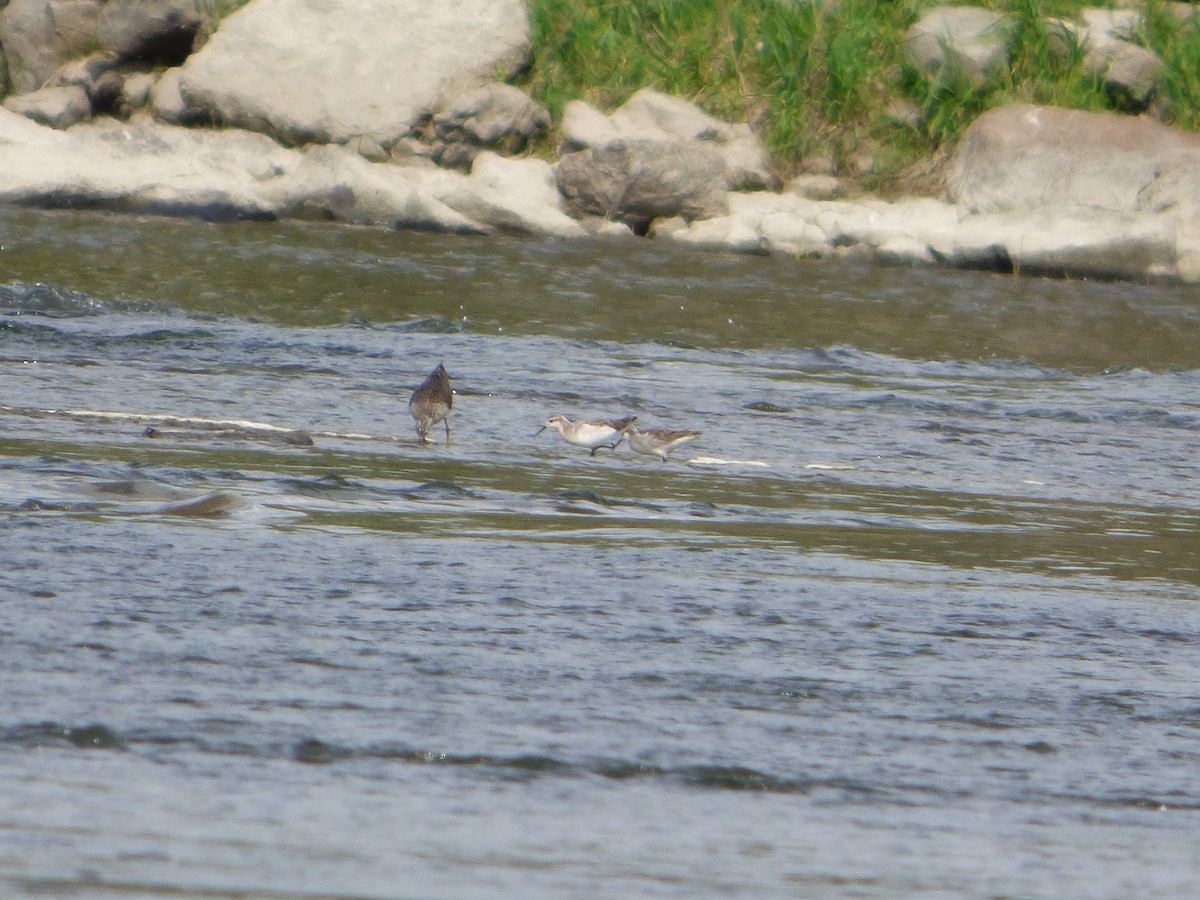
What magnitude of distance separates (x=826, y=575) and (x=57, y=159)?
15.9 meters

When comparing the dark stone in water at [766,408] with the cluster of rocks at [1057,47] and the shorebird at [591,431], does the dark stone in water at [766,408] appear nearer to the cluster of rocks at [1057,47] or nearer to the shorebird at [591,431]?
the shorebird at [591,431]

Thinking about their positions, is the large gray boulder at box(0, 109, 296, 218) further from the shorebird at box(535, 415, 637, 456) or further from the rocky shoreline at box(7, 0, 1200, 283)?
the shorebird at box(535, 415, 637, 456)

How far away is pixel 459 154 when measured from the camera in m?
21.6

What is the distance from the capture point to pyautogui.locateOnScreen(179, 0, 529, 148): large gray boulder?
2167cm

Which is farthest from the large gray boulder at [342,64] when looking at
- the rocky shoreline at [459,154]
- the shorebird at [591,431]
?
the shorebird at [591,431]

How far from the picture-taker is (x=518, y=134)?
21812 millimetres

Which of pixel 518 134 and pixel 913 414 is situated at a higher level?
pixel 518 134

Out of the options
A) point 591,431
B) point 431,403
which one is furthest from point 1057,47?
point 431,403

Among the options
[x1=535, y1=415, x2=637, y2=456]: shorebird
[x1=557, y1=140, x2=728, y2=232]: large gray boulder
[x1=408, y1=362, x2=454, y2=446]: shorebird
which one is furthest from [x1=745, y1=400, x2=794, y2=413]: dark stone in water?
[x1=557, y1=140, x2=728, y2=232]: large gray boulder

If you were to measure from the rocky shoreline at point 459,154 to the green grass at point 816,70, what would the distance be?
0.55 meters

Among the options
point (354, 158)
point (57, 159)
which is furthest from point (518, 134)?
point (57, 159)

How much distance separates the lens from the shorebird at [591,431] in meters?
8.01

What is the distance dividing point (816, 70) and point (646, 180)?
3464mm

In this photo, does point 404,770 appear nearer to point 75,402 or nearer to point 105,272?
point 75,402
